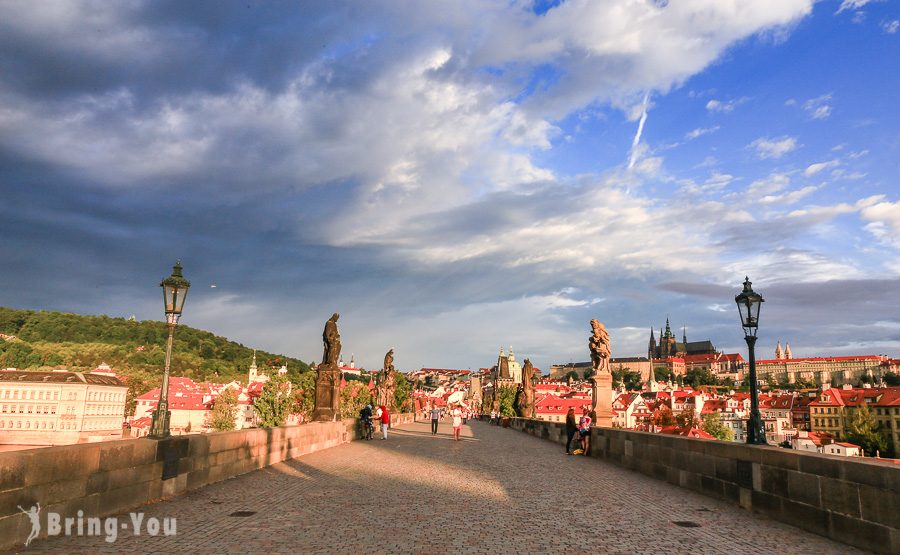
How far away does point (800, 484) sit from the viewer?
7.54 meters

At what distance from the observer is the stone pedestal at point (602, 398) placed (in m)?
19.2

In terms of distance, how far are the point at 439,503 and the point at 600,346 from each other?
39.8 ft

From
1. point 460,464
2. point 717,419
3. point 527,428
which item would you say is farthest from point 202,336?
point 460,464

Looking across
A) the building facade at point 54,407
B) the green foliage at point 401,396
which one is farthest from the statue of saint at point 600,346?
the building facade at point 54,407

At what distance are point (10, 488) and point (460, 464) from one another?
1074 cm

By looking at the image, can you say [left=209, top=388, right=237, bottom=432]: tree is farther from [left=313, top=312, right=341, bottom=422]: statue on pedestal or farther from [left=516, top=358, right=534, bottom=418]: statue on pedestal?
[left=313, top=312, right=341, bottom=422]: statue on pedestal

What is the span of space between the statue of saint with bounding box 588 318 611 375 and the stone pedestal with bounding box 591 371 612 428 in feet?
0.97

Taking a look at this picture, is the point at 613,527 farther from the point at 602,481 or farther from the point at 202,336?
the point at 202,336

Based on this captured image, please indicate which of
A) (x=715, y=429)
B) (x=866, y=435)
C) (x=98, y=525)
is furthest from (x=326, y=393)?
(x=715, y=429)

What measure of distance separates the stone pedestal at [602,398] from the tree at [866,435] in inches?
2921

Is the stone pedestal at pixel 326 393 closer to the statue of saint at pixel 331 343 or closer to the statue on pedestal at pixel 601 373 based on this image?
the statue of saint at pixel 331 343

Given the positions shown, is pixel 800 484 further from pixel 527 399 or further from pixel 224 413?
pixel 224 413

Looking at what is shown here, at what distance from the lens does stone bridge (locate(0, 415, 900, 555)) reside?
20.0ft

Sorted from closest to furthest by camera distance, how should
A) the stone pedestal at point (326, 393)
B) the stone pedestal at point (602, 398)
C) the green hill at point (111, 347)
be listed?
the stone pedestal at point (602, 398) < the stone pedestal at point (326, 393) < the green hill at point (111, 347)
